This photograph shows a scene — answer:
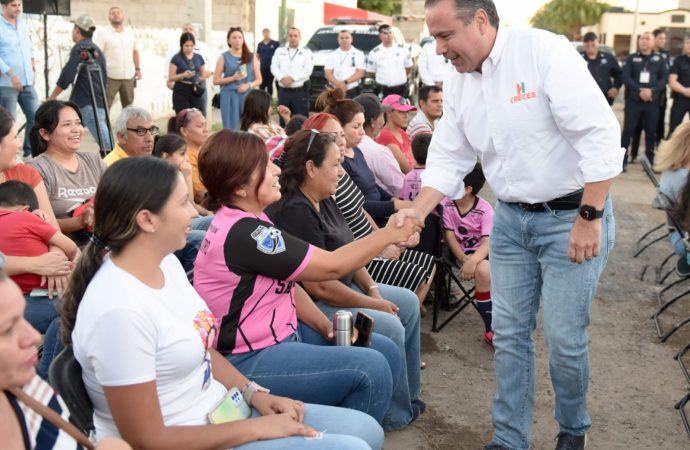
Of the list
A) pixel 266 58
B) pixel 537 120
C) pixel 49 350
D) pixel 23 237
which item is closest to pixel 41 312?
pixel 23 237

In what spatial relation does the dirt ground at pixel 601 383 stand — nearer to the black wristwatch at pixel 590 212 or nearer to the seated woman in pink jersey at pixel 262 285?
the seated woman in pink jersey at pixel 262 285

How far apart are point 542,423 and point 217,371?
2.11 meters

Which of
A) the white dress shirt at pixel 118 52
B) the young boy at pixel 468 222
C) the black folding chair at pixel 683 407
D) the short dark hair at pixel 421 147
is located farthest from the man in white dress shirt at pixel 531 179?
the white dress shirt at pixel 118 52

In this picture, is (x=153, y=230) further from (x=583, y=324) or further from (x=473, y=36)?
(x=583, y=324)

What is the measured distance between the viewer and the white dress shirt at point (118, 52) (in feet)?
39.8

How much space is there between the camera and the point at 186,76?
37.8ft

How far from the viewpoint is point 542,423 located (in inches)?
164

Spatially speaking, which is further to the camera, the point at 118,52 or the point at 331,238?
the point at 118,52

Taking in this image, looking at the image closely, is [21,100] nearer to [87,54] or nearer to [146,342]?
[87,54]

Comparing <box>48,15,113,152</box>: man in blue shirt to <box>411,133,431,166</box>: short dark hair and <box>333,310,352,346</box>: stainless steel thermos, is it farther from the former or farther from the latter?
<box>333,310,352,346</box>: stainless steel thermos

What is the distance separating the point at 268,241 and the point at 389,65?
42.1 ft

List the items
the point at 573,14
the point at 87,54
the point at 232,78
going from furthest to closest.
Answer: the point at 573,14, the point at 232,78, the point at 87,54

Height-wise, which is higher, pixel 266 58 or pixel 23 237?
pixel 266 58

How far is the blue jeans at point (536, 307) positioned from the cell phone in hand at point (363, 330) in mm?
655
